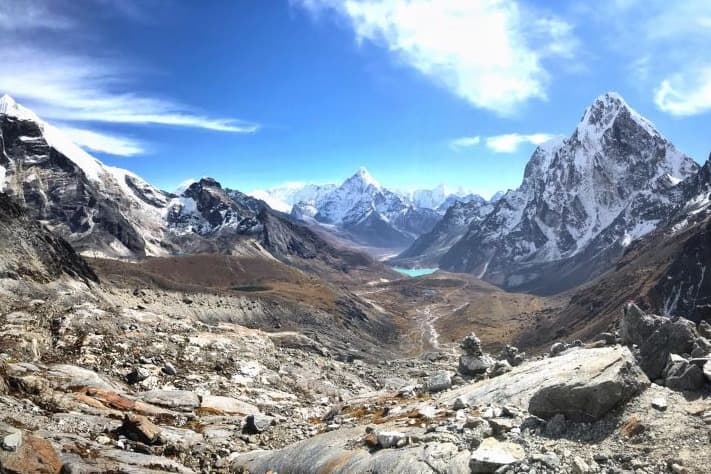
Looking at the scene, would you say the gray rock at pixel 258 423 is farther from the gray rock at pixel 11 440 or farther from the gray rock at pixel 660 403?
the gray rock at pixel 660 403

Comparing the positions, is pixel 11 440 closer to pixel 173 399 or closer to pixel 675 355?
pixel 173 399

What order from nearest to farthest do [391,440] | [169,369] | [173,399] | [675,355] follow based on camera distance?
[391,440], [675,355], [173,399], [169,369]

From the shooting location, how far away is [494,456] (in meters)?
16.2

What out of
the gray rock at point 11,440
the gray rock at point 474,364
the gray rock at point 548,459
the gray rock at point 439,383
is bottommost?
the gray rock at point 11,440

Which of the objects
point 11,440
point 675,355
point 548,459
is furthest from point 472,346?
point 11,440

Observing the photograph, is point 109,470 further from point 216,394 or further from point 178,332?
point 178,332

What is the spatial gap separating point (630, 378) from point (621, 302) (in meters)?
194

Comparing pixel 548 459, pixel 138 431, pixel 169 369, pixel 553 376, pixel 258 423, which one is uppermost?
pixel 553 376

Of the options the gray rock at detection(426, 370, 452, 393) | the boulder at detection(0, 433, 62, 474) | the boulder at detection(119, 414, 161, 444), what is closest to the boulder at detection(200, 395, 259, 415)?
the gray rock at detection(426, 370, 452, 393)

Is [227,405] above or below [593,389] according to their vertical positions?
below

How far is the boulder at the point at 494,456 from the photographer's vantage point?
1594cm

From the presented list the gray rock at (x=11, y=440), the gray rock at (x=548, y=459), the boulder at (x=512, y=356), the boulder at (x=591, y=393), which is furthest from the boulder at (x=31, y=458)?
the boulder at (x=512, y=356)

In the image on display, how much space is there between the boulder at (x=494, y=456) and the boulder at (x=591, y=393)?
2.81 meters

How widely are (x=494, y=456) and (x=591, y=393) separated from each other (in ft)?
15.7
